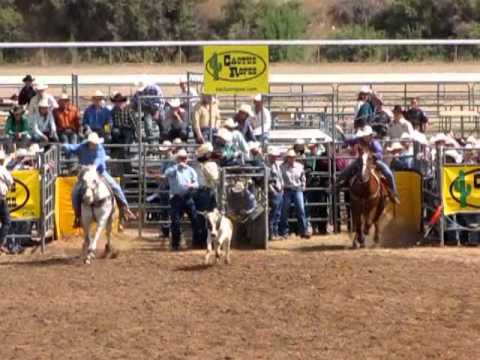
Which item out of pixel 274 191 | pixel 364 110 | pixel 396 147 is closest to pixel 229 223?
pixel 274 191

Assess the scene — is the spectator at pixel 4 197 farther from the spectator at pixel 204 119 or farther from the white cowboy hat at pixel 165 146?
the spectator at pixel 204 119

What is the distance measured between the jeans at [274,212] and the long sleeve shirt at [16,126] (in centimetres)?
397

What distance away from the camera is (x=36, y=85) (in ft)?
68.9

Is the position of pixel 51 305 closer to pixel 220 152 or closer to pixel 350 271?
pixel 350 271

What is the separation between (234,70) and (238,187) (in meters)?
1.79

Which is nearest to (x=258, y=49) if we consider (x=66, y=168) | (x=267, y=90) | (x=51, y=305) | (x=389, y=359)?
(x=267, y=90)

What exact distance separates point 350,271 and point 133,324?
388 centimetres

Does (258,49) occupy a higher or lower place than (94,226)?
higher

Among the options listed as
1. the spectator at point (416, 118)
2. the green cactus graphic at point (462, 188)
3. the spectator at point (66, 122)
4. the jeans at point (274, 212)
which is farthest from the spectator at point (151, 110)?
the green cactus graphic at point (462, 188)

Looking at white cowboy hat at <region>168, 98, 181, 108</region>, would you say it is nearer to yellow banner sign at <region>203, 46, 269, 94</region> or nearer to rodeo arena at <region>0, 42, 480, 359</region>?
rodeo arena at <region>0, 42, 480, 359</region>

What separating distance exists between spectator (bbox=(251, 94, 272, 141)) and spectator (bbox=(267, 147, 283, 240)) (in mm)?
1014

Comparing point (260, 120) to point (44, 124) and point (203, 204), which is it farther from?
point (44, 124)

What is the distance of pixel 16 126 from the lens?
66.8 ft

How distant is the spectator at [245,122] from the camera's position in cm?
2017
